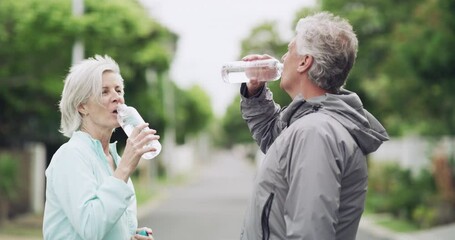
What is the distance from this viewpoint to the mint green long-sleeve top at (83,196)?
2990 mm

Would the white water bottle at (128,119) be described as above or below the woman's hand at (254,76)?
below

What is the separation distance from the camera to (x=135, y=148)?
3.07 meters

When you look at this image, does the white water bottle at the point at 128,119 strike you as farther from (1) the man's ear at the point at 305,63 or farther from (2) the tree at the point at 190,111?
(2) the tree at the point at 190,111

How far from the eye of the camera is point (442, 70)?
1480cm

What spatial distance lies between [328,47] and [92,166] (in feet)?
3.24

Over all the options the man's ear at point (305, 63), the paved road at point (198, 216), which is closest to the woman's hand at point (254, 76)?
the man's ear at point (305, 63)

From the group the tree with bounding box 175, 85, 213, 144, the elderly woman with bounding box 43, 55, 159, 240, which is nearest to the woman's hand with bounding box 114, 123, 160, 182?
the elderly woman with bounding box 43, 55, 159, 240

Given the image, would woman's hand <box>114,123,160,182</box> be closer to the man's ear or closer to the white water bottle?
the white water bottle

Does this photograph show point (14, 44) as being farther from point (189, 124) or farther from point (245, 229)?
point (189, 124)

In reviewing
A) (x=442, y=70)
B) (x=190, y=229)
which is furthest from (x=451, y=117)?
(x=190, y=229)

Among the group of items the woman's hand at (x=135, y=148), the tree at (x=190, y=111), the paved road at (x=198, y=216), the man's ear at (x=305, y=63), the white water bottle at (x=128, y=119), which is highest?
the man's ear at (x=305, y=63)

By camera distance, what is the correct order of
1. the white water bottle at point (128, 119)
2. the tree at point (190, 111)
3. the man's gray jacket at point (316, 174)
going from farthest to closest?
the tree at point (190, 111) → the white water bottle at point (128, 119) → the man's gray jacket at point (316, 174)

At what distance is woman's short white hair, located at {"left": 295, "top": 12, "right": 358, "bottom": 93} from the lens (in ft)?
9.60

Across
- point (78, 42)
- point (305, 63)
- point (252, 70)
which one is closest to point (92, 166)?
point (252, 70)
